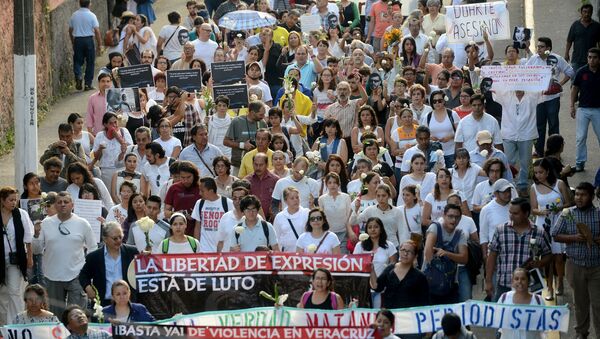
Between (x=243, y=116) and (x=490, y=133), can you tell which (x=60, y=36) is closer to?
(x=243, y=116)

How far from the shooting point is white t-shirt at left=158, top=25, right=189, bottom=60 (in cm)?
2856

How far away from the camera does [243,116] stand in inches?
875

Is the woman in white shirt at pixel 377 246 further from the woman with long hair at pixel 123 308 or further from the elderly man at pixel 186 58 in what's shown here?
the elderly man at pixel 186 58

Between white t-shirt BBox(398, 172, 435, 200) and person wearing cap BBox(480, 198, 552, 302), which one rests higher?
white t-shirt BBox(398, 172, 435, 200)

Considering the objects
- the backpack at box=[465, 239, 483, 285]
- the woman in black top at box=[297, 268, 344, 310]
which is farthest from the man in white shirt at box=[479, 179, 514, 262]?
the woman in black top at box=[297, 268, 344, 310]

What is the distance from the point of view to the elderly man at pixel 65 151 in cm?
2066

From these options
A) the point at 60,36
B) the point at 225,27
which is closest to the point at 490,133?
the point at 225,27

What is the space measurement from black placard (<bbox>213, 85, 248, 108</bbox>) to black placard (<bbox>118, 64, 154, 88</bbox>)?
124cm

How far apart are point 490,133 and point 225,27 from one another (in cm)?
895

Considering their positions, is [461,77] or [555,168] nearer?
[555,168]

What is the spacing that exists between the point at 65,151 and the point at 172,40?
325 inches

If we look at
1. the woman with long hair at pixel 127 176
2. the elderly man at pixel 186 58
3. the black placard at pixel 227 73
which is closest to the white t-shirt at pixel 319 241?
the woman with long hair at pixel 127 176

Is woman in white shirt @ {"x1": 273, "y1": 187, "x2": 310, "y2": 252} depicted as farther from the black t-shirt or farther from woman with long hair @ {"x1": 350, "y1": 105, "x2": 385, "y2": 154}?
the black t-shirt

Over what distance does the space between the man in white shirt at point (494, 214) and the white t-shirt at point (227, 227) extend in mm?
2553
